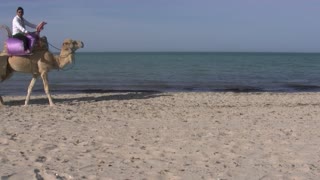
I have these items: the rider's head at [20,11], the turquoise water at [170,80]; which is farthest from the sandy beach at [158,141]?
the turquoise water at [170,80]

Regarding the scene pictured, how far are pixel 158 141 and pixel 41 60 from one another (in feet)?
19.1

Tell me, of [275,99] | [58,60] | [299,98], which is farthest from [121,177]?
[299,98]

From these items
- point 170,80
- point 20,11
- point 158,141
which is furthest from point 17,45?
point 170,80

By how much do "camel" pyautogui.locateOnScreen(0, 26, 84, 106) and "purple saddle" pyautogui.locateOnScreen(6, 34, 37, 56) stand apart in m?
0.19

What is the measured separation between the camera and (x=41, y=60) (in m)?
12.8

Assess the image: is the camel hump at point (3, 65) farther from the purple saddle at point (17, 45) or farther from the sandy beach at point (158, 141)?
the sandy beach at point (158, 141)

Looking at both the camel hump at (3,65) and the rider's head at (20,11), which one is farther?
the camel hump at (3,65)

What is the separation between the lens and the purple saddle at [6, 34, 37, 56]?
12477 mm

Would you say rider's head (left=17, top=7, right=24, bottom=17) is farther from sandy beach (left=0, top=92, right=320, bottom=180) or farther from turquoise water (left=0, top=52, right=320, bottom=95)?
sandy beach (left=0, top=92, right=320, bottom=180)

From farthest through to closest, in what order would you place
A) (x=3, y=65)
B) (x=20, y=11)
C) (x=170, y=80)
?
(x=170, y=80), (x=3, y=65), (x=20, y=11)

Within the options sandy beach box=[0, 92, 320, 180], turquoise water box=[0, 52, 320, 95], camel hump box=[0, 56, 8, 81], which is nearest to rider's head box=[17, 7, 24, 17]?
camel hump box=[0, 56, 8, 81]

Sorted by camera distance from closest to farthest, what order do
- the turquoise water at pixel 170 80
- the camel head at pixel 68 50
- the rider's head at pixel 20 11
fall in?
the rider's head at pixel 20 11 < the camel head at pixel 68 50 < the turquoise water at pixel 170 80

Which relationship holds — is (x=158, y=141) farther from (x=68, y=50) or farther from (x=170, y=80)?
(x=170, y=80)

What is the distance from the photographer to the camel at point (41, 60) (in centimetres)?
1276
